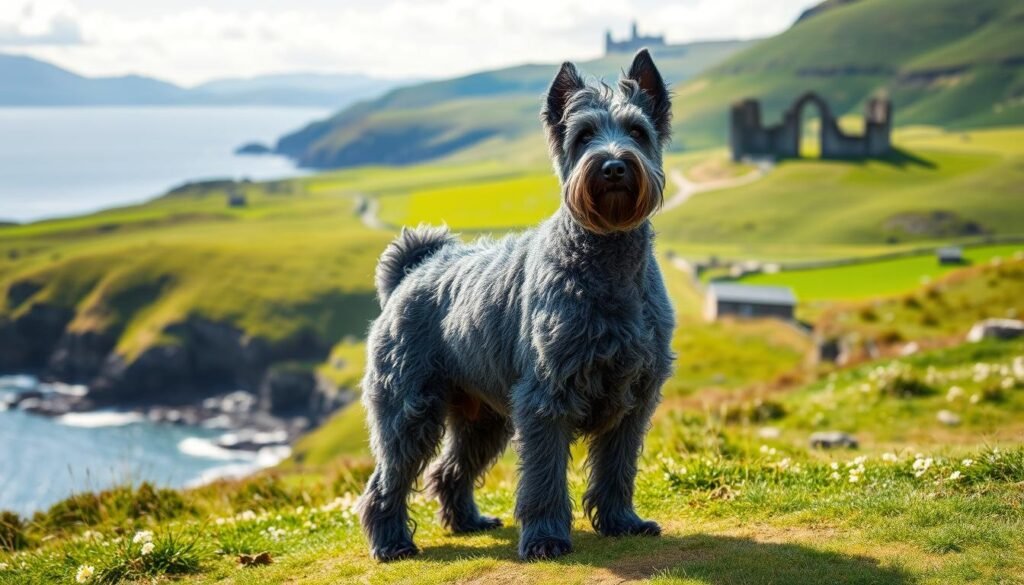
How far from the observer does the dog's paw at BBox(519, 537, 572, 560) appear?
9.18 meters

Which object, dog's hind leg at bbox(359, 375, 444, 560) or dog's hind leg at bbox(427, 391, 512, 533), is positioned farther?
dog's hind leg at bbox(427, 391, 512, 533)

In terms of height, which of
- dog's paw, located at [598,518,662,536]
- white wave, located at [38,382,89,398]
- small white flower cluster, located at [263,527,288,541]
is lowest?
white wave, located at [38,382,89,398]

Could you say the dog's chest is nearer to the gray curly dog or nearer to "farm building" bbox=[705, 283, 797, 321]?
the gray curly dog

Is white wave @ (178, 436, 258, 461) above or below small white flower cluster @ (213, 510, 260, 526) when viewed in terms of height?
below

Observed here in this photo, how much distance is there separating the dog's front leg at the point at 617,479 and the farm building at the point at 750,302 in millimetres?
55674

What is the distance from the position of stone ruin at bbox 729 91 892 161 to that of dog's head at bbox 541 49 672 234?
14752 centimetres

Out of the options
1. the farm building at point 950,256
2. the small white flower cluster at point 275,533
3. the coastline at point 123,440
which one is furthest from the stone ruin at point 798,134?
the small white flower cluster at point 275,533

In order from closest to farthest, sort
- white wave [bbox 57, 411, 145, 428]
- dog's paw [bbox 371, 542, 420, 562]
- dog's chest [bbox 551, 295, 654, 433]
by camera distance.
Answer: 1. dog's chest [bbox 551, 295, 654, 433]
2. dog's paw [bbox 371, 542, 420, 562]
3. white wave [bbox 57, 411, 145, 428]

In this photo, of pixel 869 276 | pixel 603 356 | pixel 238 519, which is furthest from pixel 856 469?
pixel 869 276

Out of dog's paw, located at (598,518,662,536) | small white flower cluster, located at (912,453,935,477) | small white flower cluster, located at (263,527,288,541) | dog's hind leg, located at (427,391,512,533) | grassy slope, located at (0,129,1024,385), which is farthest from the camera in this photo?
grassy slope, located at (0,129,1024,385)

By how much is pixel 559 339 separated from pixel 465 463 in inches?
115

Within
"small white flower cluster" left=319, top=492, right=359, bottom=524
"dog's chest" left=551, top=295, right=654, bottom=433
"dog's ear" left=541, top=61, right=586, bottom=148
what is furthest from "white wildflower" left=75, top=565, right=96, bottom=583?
"dog's ear" left=541, top=61, right=586, bottom=148

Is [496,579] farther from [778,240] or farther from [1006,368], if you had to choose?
[778,240]

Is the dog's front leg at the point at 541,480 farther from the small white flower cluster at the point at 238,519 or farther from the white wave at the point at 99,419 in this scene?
the white wave at the point at 99,419
